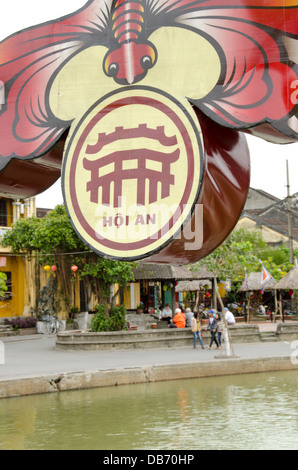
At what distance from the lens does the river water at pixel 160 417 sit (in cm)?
941

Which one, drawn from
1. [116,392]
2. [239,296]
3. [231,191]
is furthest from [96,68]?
[239,296]

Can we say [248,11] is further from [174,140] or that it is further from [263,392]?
[263,392]

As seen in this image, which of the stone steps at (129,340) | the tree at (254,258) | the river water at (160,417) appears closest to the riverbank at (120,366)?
the river water at (160,417)

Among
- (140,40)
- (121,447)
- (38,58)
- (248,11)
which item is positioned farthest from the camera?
(121,447)

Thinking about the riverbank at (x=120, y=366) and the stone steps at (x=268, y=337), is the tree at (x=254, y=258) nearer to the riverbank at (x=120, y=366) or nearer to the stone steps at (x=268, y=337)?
the stone steps at (x=268, y=337)

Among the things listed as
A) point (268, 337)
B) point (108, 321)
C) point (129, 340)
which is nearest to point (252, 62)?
point (129, 340)

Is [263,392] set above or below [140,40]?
below

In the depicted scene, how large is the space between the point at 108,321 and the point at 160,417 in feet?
37.5

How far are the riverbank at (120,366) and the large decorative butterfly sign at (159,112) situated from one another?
8.37 meters

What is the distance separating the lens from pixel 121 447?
30.3ft

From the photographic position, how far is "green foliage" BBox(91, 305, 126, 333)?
2238cm

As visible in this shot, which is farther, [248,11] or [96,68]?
[96,68]

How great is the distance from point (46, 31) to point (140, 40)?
0.97 metres

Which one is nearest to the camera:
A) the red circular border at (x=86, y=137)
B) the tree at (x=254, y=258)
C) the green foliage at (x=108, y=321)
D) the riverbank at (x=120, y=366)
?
the red circular border at (x=86, y=137)
